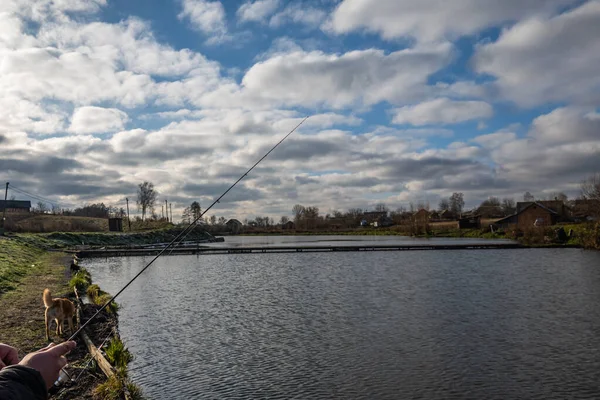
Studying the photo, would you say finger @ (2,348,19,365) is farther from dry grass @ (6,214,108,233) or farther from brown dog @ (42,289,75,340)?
dry grass @ (6,214,108,233)

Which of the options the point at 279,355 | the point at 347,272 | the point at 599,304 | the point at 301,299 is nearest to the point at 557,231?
the point at 347,272

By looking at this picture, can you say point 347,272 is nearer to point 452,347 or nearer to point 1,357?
point 452,347

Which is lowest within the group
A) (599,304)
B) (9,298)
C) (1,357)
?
(599,304)

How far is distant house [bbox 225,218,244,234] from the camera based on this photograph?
538ft

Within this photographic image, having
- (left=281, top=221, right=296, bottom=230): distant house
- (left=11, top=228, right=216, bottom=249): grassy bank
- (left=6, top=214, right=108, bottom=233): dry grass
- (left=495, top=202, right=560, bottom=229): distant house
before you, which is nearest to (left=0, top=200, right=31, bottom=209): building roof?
(left=6, top=214, right=108, bottom=233): dry grass

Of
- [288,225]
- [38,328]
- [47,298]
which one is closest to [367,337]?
[47,298]

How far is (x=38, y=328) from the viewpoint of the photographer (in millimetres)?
13555

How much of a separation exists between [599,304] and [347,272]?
16.5 metres

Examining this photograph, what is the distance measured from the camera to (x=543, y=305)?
19812 mm

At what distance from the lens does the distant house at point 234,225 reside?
538ft

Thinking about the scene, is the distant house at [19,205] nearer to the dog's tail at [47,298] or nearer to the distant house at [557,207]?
the distant house at [557,207]

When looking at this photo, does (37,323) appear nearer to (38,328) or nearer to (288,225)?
(38,328)

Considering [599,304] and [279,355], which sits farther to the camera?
[599,304]

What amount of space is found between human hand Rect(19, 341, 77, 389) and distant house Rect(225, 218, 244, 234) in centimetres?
16083
